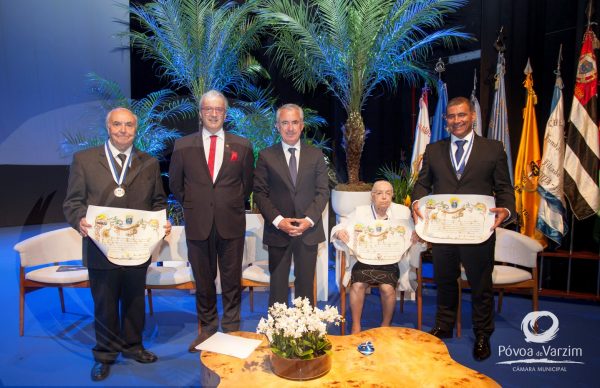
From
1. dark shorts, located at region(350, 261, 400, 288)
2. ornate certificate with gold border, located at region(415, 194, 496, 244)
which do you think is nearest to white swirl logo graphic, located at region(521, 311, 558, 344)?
ornate certificate with gold border, located at region(415, 194, 496, 244)

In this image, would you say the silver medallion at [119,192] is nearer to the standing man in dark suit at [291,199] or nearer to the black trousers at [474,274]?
the standing man in dark suit at [291,199]

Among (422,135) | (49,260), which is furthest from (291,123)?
(422,135)

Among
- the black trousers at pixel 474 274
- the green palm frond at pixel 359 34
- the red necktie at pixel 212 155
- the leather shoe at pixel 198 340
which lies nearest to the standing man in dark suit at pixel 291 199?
the red necktie at pixel 212 155

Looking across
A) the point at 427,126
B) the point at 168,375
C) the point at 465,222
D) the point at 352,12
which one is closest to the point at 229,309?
the point at 168,375

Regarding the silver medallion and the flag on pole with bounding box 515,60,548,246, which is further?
the flag on pole with bounding box 515,60,548,246

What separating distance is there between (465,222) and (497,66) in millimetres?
2605

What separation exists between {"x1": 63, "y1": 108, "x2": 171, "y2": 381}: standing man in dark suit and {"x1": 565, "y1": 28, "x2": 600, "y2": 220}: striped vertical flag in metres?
3.94

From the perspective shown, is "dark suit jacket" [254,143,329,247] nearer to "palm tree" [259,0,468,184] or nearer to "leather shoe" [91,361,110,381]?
"leather shoe" [91,361,110,381]

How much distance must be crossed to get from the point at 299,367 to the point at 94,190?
1787 millimetres

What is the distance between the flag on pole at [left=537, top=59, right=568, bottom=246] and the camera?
4.66 m

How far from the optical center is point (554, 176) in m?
4.68

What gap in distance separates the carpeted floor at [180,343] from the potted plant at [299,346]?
8.4 inches

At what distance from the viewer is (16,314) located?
4305 millimetres

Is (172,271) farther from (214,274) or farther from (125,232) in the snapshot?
(125,232)
